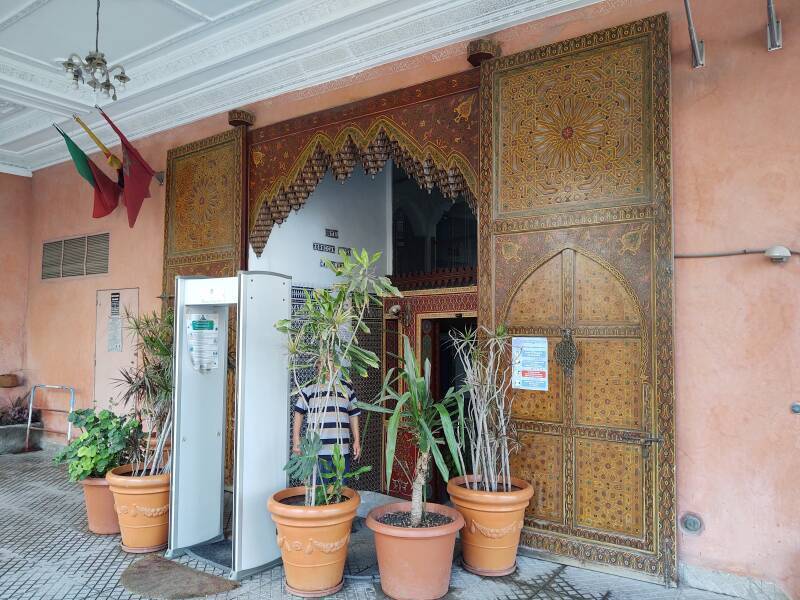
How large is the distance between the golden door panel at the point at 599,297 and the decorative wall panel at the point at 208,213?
128 inches

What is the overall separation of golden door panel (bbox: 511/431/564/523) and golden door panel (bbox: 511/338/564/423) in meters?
0.12

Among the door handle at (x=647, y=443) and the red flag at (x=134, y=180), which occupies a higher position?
the red flag at (x=134, y=180)

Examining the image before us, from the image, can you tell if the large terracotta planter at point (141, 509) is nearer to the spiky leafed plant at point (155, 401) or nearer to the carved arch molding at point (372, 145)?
the spiky leafed plant at point (155, 401)

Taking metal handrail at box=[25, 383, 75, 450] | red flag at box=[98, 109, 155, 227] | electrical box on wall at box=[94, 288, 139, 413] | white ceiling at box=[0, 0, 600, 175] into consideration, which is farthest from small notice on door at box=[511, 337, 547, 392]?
metal handrail at box=[25, 383, 75, 450]

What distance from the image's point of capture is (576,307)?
4.04m

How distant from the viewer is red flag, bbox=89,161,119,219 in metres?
6.91

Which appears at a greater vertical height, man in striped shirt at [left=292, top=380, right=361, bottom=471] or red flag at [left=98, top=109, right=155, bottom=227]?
red flag at [left=98, top=109, right=155, bottom=227]

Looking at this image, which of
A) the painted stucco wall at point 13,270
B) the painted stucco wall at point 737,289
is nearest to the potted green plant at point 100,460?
the painted stucco wall at point 737,289

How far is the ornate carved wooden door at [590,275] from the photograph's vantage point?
3746 mm

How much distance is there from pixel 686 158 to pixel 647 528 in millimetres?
2251

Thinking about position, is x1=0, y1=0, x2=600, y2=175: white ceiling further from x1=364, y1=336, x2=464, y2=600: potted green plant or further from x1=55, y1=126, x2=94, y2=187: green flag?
x1=364, y1=336, x2=464, y2=600: potted green plant

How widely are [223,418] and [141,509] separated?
810 mm

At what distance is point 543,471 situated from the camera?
411 cm

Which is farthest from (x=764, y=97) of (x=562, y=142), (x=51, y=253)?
(x=51, y=253)
